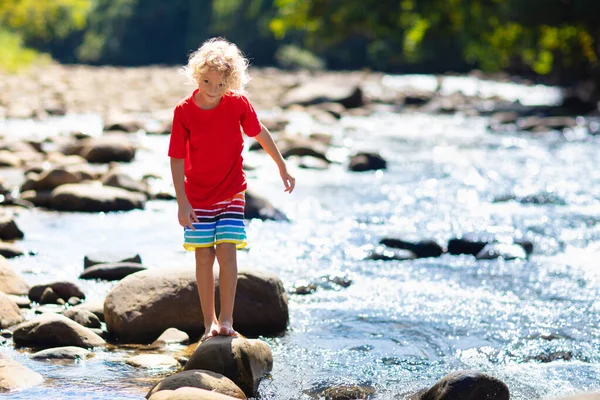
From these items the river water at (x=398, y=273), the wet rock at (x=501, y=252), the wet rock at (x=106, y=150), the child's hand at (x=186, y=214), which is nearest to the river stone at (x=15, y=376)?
the river water at (x=398, y=273)

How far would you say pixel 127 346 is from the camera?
446 centimetres

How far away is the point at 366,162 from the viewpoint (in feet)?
36.4

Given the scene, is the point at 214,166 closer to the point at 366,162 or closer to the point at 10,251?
the point at 10,251

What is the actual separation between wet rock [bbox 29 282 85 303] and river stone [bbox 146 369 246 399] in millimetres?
1697

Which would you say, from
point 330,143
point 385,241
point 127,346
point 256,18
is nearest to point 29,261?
point 127,346

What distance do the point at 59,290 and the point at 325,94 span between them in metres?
15.3

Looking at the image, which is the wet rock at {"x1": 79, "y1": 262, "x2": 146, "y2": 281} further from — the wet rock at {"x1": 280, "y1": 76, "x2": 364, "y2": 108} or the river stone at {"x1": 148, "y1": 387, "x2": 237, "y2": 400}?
the wet rock at {"x1": 280, "y1": 76, "x2": 364, "y2": 108}

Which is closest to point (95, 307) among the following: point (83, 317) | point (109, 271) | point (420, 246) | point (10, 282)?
point (83, 317)

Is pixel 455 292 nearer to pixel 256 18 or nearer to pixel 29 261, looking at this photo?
pixel 29 261

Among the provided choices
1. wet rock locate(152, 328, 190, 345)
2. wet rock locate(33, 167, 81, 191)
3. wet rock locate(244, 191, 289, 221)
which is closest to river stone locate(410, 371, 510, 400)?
wet rock locate(152, 328, 190, 345)

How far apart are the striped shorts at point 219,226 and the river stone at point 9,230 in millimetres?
3057

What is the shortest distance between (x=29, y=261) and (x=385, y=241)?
243 cm

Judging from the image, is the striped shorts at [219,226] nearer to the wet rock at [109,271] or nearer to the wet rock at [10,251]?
the wet rock at [109,271]

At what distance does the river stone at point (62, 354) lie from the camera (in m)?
4.13
